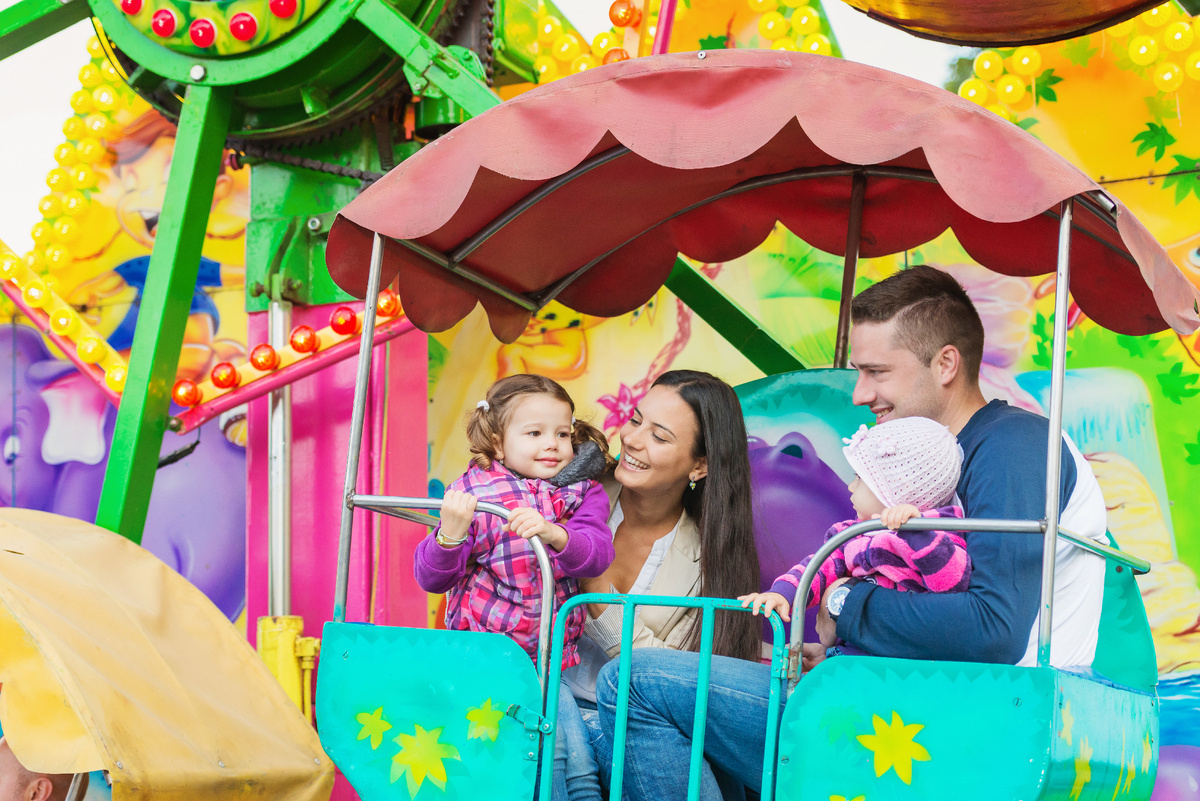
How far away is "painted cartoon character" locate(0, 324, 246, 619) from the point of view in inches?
231

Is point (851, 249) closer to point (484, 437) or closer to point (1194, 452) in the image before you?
point (484, 437)

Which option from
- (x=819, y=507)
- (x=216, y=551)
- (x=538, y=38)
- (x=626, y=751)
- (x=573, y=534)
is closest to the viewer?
(x=626, y=751)

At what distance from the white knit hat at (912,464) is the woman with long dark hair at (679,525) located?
70cm

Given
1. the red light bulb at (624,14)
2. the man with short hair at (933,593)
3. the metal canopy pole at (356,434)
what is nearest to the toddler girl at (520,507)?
the metal canopy pole at (356,434)

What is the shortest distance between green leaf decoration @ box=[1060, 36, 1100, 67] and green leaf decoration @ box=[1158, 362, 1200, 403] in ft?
4.55

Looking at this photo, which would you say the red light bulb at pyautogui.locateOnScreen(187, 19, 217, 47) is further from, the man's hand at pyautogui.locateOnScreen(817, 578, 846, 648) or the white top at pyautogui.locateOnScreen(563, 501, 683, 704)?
the man's hand at pyautogui.locateOnScreen(817, 578, 846, 648)

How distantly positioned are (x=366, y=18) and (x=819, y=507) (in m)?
2.50

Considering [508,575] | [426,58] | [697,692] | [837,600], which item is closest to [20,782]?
[508,575]

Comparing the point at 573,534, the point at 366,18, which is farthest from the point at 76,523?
the point at 366,18

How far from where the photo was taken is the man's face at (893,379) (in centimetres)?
287

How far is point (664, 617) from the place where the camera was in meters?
3.22

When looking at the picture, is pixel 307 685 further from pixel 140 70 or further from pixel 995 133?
pixel 995 133

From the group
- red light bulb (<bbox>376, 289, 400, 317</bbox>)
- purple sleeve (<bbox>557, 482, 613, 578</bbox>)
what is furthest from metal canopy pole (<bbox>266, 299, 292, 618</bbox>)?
purple sleeve (<bbox>557, 482, 613, 578</bbox>)

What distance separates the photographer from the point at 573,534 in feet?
9.76
